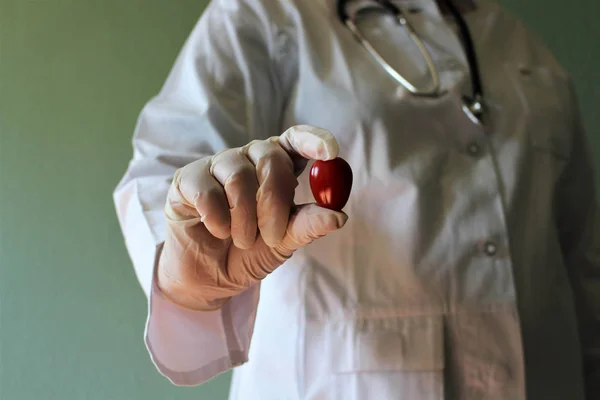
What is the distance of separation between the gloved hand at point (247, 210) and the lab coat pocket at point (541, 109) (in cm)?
38

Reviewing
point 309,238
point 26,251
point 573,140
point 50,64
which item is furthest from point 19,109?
point 573,140

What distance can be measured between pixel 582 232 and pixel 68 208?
Result: 76 cm

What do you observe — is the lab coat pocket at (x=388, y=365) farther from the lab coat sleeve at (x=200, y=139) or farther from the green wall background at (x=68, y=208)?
the green wall background at (x=68, y=208)

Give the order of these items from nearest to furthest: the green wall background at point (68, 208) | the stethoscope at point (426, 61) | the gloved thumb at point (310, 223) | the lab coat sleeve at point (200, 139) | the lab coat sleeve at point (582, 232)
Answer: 1. the gloved thumb at point (310, 223)
2. the lab coat sleeve at point (200, 139)
3. the stethoscope at point (426, 61)
4. the lab coat sleeve at point (582, 232)
5. the green wall background at point (68, 208)

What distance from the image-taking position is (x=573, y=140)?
2.28ft

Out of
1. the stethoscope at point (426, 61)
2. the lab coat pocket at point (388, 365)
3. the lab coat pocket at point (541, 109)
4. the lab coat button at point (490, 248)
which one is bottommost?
the lab coat pocket at point (388, 365)

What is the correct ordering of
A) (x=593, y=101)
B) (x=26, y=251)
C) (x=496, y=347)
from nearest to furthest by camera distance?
(x=496, y=347)
(x=26, y=251)
(x=593, y=101)

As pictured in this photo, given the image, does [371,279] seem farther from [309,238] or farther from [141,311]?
[141,311]

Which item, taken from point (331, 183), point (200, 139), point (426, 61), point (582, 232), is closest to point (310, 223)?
point (331, 183)

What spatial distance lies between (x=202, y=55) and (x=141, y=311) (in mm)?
450

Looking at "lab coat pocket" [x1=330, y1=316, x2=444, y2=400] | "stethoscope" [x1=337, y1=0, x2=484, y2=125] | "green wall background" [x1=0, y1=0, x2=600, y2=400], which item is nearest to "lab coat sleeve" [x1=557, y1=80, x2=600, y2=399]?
"stethoscope" [x1=337, y1=0, x2=484, y2=125]

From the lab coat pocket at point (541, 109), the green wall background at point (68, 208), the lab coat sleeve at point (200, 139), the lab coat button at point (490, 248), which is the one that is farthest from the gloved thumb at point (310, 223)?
the green wall background at point (68, 208)

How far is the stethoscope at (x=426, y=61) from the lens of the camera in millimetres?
569

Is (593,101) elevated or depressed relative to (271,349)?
elevated
